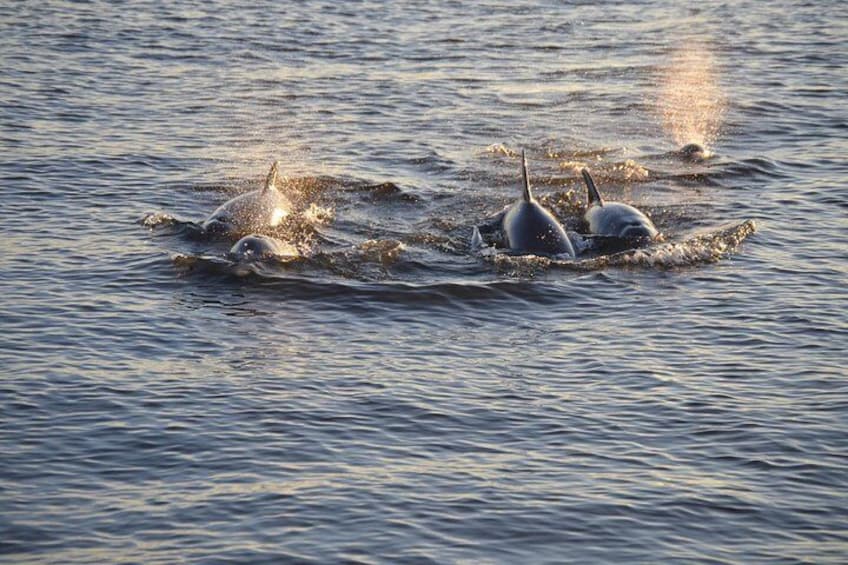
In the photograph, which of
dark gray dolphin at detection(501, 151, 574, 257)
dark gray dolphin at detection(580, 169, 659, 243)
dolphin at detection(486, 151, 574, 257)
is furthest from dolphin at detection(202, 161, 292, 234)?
dark gray dolphin at detection(580, 169, 659, 243)

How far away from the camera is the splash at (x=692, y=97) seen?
28.2m

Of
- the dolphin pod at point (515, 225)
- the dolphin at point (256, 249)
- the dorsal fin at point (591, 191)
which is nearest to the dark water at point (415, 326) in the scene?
the dolphin at point (256, 249)

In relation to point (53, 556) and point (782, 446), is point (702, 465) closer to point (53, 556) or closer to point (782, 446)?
point (782, 446)

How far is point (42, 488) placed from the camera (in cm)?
1230

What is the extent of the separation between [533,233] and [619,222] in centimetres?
150

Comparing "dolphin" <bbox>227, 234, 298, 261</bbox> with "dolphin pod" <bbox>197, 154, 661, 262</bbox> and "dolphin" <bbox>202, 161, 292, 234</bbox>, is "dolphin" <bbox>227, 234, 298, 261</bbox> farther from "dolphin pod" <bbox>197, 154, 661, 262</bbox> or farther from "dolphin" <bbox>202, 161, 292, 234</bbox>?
"dolphin" <bbox>202, 161, 292, 234</bbox>

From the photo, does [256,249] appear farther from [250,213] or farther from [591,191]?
[591,191]

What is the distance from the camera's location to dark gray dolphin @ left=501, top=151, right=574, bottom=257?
63.7 ft

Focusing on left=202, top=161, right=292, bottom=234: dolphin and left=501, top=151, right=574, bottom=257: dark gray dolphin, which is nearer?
→ left=501, top=151, right=574, bottom=257: dark gray dolphin

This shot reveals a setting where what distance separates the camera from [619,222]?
66.8ft

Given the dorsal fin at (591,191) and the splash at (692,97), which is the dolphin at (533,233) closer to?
the dorsal fin at (591,191)

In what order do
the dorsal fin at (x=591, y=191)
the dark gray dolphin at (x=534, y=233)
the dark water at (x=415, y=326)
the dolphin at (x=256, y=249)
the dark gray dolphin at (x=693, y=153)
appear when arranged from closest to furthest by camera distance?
the dark water at (x=415, y=326) → the dolphin at (x=256, y=249) → the dark gray dolphin at (x=534, y=233) → the dorsal fin at (x=591, y=191) → the dark gray dolphin at (x=693, y=153)

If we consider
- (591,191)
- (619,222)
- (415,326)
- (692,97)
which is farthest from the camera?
(692,97)

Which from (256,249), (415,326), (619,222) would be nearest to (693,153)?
(619,222)
